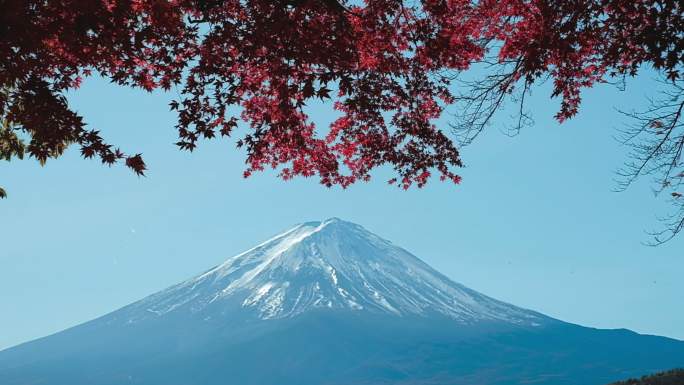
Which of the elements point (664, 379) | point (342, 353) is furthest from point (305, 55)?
point (342, 353)

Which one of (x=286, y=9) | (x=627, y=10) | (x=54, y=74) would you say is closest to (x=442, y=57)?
(x=627, y=10)

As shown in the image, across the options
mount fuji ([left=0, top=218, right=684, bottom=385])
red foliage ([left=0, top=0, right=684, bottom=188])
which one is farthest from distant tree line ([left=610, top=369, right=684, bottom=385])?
mount fuji ([left=0, top=218, right=684, bottom=385])

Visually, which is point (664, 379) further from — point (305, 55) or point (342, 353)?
point (342, 353)

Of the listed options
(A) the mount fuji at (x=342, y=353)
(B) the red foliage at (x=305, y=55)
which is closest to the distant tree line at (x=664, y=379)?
(B) the red foliage at (x=305, y=55)

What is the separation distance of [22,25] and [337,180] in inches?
268

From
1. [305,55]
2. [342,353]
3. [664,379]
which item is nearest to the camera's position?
[305,55]

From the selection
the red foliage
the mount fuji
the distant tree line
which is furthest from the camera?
the mount fuji

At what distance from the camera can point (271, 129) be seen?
34.8 ft

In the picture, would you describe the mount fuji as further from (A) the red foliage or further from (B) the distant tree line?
(A) the red foliage

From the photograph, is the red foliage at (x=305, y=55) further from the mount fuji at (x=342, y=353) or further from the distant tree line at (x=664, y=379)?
the mount fuji at (x=342, y=353)

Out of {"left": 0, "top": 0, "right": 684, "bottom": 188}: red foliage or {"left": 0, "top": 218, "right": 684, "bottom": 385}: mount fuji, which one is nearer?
{"left": 0, "top": 0, "right": 684, "bottom": 188}: red foliage

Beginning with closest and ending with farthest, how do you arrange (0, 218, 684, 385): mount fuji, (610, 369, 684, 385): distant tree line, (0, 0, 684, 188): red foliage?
(0, 0, 684, 188): red foliage, (610, 369, 684, 385): distant tree line, (0, 218, 684, 385): mount fuji

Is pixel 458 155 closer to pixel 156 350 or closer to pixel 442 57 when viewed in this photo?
pixel 442 57

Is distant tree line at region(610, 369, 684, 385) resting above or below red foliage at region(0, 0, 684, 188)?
below
